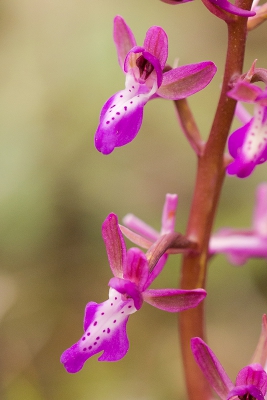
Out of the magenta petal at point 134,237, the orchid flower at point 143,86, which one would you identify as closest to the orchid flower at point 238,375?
the magenta petal at point 134,237

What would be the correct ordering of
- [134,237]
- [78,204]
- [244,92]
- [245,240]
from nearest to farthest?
1. [244,92]
2. [134,237]
3. [245,240]
4. [78,204]

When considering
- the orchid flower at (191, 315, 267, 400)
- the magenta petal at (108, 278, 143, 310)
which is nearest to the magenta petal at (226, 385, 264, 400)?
the orchid flower at (191, 315, 267, 400)

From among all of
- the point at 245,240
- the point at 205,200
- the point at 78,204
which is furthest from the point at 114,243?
the point at 78,204

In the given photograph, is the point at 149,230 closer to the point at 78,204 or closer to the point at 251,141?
the point at 251,141

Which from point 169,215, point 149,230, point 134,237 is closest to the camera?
point 134,237

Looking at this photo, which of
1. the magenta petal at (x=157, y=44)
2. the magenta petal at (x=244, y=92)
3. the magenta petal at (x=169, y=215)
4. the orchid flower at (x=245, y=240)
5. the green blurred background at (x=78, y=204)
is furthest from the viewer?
the green blurred background at (x=78, y=204)

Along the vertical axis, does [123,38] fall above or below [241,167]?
above

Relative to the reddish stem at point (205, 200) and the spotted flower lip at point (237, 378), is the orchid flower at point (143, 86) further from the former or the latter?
the spotted flower lip at point (237, 378)
